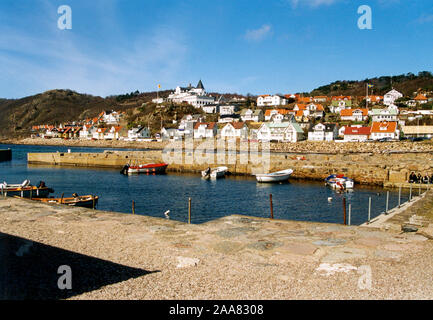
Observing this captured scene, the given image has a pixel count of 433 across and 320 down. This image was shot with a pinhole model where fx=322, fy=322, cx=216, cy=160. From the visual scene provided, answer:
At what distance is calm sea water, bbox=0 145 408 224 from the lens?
2233 cm

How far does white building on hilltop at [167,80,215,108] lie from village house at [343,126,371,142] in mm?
86804

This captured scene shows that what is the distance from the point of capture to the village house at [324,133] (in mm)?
85000

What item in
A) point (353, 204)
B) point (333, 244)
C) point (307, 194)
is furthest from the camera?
point (307, 194)

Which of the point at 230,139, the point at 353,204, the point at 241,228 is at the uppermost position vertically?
the point at 230,139

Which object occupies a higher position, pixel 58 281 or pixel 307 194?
pixel 58 281

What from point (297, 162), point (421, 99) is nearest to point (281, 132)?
point (297, 162)

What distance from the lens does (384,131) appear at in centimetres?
7619

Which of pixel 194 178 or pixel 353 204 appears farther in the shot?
pixel 194 178

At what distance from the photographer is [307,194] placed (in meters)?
29.4

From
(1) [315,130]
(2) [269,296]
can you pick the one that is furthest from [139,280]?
(1) [315,130]

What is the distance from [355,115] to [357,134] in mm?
24864
